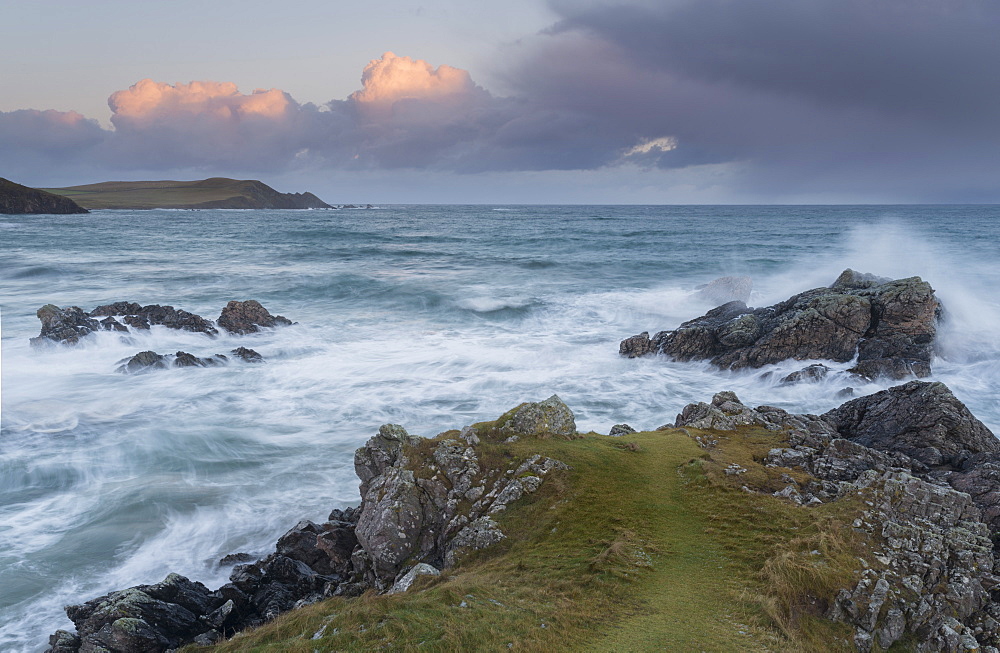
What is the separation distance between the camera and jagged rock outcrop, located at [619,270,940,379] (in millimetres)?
25625

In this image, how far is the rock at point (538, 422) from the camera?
563 inches

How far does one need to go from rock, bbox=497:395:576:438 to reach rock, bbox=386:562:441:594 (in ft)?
14.8

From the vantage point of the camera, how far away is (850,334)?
87.7 feet

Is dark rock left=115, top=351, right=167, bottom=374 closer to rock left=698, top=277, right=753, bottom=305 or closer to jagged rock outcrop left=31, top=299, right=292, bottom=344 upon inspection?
jagged rock outcrop left=31, top=299, right=292, bottom=344

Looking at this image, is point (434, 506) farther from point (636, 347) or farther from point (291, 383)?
point (636, 347)

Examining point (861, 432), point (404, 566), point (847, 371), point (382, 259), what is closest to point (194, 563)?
point (404, 566)

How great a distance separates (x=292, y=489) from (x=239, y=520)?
82.7 inches

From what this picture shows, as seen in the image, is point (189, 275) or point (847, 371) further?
point (189, 275)

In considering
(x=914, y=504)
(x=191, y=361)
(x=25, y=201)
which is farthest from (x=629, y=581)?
(x=25, y=201)

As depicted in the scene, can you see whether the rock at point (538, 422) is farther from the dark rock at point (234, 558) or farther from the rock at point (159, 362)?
the rock at point (159, 362)

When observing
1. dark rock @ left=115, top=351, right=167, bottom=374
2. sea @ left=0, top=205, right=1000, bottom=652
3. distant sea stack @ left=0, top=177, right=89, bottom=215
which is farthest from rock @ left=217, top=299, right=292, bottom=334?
distant sea stack @ left=0, top=177, right=89, bottom=215

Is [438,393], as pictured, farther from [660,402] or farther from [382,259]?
[382,259]

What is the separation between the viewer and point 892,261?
49.2 meters

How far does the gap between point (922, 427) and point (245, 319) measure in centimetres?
3604
